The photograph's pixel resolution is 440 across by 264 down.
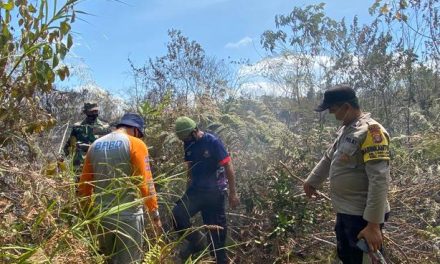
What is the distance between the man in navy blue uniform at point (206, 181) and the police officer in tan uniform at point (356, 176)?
154 centimetres

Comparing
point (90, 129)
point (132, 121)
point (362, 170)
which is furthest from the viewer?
point (90, 129)

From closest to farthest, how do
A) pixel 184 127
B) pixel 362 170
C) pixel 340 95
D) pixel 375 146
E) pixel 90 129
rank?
1. pixel 375 146
2. pixel 362 170
3. pixel 340 95
4. pixel 184 127
5. pixel 90 129

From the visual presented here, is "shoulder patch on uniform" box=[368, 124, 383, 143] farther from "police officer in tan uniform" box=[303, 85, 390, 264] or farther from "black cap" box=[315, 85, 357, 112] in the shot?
"black cap" box=[315, 85, 357, 112]

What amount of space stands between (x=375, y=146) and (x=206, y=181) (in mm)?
2233

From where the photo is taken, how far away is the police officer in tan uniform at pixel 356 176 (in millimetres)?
3004

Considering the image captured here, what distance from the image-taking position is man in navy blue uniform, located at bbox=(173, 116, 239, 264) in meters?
4.87

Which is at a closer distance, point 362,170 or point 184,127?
point 362,170

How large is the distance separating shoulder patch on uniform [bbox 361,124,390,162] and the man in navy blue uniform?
6.53ft

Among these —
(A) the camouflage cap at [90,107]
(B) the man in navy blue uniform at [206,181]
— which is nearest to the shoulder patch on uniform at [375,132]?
(B) the man in navy blue uniform at [206,181]

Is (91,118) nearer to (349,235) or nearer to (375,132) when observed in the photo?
(349,235)

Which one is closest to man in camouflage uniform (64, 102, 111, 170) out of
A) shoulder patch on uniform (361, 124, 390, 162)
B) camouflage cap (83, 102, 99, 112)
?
camouflage cap (83, 102, 99, 112)

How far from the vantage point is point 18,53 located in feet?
9.46

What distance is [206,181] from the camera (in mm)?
4930

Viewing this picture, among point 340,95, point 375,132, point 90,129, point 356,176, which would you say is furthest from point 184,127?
point 375,132
